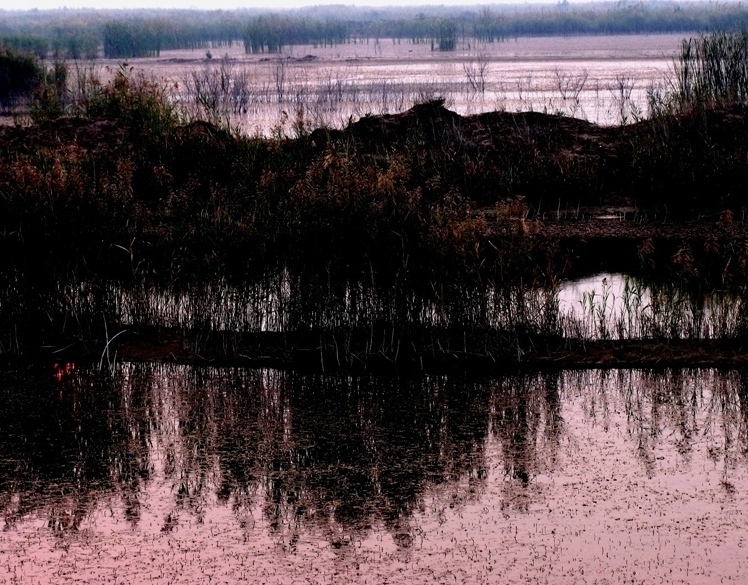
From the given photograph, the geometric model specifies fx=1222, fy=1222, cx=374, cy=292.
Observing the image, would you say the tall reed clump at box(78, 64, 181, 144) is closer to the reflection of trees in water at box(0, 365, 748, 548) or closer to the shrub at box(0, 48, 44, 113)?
the reflection of trees in water at box(0, 365, 748, 548)

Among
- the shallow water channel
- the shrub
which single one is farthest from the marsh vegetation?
the shrub

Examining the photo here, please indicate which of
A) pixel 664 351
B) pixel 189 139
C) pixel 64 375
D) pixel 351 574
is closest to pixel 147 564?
pixel 351 574

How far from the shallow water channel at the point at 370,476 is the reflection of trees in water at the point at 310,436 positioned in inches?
0.7

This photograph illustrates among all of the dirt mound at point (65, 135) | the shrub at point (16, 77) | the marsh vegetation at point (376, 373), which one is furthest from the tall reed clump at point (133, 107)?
the shrub at point (16, 77)

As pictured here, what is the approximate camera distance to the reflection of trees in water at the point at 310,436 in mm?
6137

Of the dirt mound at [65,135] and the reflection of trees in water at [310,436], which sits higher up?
the dirt mound at [65,135]

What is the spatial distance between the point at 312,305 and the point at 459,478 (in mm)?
2659

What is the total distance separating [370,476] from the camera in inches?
254

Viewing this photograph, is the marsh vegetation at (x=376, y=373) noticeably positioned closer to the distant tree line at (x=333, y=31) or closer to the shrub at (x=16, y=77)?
the shrub at (x=16, y=77)

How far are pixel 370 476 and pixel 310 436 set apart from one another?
0.74 metres

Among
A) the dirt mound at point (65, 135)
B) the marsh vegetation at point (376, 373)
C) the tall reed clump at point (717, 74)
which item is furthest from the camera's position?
the tall reed clump at point (717, 74)

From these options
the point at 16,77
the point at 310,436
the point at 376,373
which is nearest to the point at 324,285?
the point at 376,373

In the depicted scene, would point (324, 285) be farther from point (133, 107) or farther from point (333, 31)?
point (333, 31)

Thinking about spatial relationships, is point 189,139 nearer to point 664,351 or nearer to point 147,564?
point 664,351
